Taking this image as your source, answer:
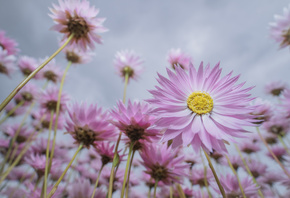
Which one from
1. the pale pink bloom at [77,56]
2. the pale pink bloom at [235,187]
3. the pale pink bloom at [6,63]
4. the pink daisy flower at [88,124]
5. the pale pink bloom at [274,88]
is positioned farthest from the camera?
the pale pink bloom at [274,88]

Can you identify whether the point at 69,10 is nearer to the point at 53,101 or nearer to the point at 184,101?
the point at 184,101

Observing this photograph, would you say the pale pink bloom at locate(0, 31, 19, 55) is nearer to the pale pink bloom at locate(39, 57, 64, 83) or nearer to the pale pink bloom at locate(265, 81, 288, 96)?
the pale pink bloom at locate(39, 57, 64, 83)

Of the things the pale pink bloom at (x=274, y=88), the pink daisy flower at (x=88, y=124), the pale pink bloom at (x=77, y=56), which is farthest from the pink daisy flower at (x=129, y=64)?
the pale pink bloom at (x=274, y=88)

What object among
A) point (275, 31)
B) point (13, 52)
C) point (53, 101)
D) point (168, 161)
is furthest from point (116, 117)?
point (275, 31)

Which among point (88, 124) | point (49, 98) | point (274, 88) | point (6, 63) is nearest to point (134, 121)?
point (88, 124)

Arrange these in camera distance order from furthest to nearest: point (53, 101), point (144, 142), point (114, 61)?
point (114, 61) < point (53, 101) < point (144, 142)

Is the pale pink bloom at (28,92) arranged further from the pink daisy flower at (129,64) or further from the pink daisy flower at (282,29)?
the pink daisy flower at (282,29)
